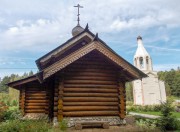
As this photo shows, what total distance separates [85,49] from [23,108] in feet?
28.2

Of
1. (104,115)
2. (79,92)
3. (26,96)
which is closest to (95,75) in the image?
(79,92)

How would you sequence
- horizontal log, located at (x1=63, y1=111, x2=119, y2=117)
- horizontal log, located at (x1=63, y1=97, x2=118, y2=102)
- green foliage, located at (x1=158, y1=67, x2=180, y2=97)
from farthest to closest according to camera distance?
1. green foliage, located at (x1=158, y1=67, x2=180, y2=97)
2. horizontal log, located at (x1=63, y1=97, x2=118, y2=102)
3. horizontal log, located at (x1=63, y1=111, x2=119, y2=117)

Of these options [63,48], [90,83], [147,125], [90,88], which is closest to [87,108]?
[90,88]

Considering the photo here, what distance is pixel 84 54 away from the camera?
40.1 ft

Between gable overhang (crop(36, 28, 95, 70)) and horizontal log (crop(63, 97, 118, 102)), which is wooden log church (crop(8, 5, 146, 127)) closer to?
horizontal log (crop(63, 97, 118, 102))

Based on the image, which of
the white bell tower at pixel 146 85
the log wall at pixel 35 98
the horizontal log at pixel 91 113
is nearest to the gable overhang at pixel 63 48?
the log wall at pixel 35 98

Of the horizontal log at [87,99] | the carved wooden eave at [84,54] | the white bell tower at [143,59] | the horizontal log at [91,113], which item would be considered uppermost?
the white bell tower at [143,59]

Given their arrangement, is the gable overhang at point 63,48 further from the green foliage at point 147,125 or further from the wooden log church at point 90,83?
the green foliage at point 147,125

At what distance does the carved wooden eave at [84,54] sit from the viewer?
38.5 ft

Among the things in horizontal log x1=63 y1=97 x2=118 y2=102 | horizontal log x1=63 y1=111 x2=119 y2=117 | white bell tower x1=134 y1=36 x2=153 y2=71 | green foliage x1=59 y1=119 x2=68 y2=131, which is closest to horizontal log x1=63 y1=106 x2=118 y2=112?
horizontal log x1=63 y1=111 x2=119 y2=117

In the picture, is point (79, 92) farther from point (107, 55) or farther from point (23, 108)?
point (23, 108)

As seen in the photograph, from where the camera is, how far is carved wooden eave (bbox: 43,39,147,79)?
11.7 meters

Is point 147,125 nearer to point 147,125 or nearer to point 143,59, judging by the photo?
point 147,125

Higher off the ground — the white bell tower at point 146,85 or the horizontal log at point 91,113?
the white bell tower at point 146,85
